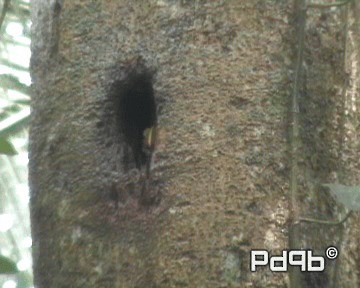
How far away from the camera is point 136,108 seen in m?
1.37

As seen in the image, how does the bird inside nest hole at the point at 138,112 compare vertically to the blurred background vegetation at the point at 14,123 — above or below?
above

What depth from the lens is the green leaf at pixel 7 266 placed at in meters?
1.34

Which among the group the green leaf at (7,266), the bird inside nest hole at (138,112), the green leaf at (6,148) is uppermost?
the bird inside nest hole at (138,112)

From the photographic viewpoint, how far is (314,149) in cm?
130

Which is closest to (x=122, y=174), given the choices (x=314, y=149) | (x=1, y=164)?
(x=314, y=149)

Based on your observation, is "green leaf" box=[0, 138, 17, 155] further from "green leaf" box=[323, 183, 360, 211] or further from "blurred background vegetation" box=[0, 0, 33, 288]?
"green leaf" box=[323, 183, 360, 211]

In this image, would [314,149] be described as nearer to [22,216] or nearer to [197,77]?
[197,77]

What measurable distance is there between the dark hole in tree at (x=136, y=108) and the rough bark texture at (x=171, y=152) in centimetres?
1

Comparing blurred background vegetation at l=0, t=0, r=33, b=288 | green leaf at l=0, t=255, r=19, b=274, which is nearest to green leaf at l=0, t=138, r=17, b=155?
blurred background vegetation at l=0, t=0, r=33, b=288

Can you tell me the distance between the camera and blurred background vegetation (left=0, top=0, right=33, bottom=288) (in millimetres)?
1482

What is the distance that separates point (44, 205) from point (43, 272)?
91 millimetres

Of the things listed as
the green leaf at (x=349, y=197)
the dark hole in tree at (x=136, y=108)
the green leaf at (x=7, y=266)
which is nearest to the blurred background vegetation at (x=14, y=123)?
the green leaf at (x=7, y=266)

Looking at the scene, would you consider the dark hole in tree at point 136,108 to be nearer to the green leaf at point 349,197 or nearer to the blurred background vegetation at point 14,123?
the blurred background vegetation at point 14,123

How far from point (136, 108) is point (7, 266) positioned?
270 mm
